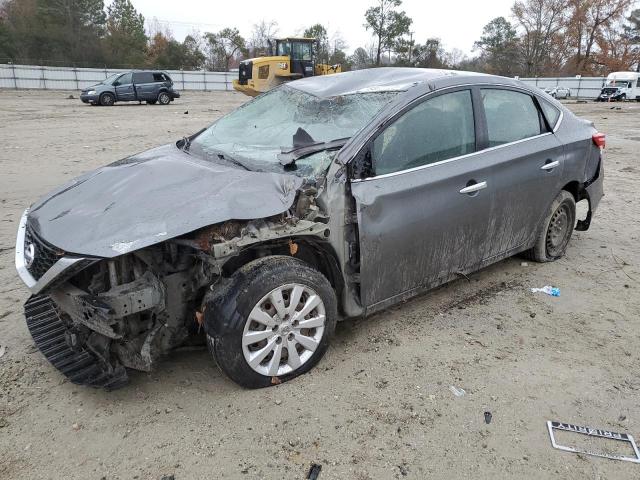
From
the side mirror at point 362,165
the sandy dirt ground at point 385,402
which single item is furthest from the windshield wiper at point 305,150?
the sandy dirt ground at point 385,402

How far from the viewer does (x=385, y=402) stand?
283cm

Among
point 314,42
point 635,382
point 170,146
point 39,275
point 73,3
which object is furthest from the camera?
point 73,3

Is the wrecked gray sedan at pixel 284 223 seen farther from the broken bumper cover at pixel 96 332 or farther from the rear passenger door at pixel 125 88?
the rear passenger door at pixel 125 88

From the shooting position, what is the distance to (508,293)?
420 cm

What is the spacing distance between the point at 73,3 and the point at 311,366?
55.5m

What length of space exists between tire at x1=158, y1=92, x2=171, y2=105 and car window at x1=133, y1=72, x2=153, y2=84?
81cm

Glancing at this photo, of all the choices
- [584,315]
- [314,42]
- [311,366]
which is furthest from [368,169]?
[314,42]

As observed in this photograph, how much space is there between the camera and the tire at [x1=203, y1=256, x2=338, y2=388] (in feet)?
8.86

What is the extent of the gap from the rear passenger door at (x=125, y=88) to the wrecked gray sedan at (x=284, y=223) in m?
22.4

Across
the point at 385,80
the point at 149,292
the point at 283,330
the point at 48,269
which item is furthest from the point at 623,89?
the point at 48,269

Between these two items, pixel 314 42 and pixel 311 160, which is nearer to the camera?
pixel 311 160

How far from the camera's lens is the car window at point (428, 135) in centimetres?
324

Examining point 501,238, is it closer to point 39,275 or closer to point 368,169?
point 368,169

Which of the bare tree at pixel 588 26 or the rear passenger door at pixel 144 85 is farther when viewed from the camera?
the bare tree at pixel 588 26
